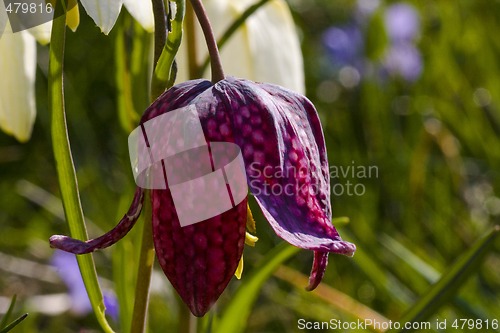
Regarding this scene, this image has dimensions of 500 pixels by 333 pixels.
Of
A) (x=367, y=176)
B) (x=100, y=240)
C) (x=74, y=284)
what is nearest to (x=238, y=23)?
(x=100, y=240)

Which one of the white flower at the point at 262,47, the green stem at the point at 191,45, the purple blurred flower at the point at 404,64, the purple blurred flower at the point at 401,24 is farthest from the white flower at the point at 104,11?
the purple blurred flower at the point at 401,24

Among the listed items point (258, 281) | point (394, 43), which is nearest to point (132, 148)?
point (258, 281)

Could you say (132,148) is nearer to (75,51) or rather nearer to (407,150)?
(407,150)

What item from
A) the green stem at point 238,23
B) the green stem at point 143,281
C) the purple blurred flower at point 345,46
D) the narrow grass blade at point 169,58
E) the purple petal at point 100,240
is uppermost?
the narrow grass blade at point 169,58

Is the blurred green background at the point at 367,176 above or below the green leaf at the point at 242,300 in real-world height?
below

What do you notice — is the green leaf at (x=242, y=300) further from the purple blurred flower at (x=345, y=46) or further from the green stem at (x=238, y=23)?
the purple blurred flower at (x=345, y=46)

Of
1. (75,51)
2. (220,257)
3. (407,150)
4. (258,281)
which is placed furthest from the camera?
(75,51)
